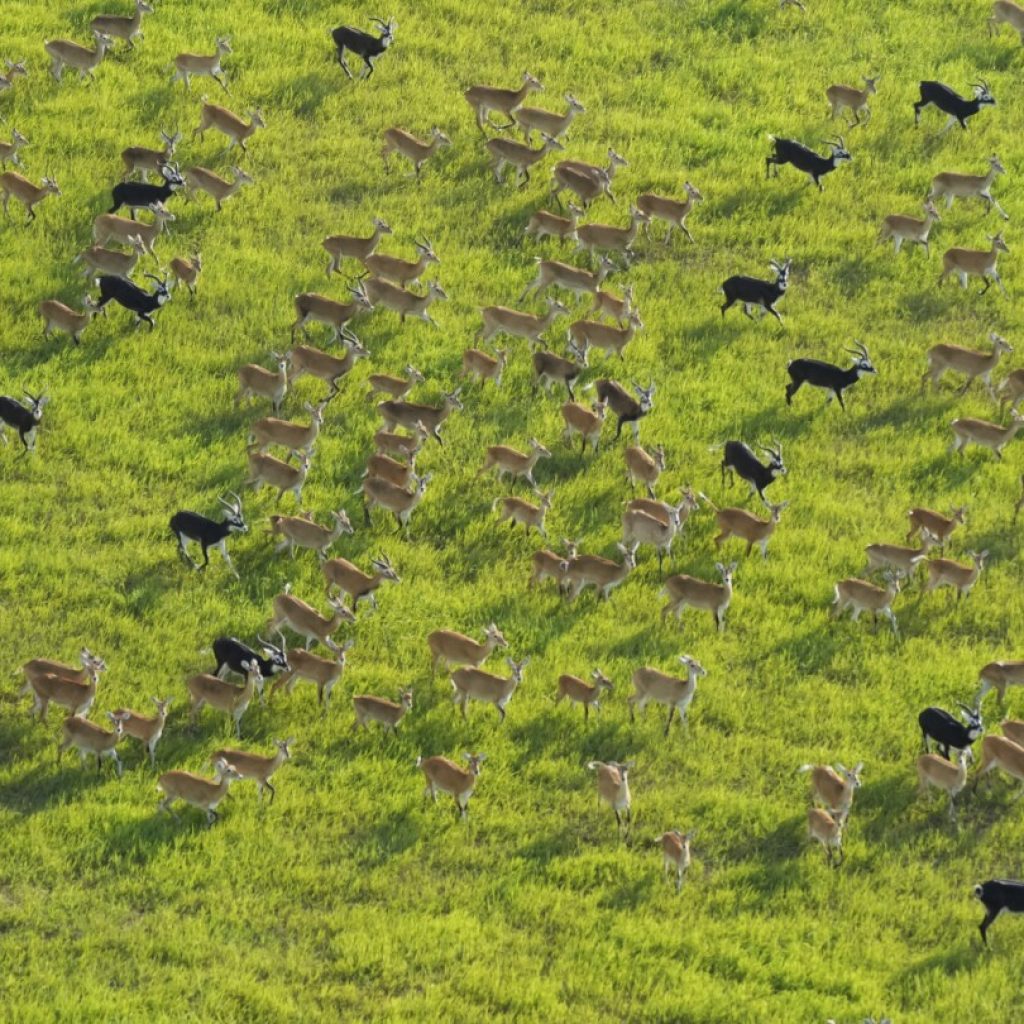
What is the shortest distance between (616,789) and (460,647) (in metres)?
2.73

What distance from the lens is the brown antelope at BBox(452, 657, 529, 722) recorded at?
Result: 870 inches

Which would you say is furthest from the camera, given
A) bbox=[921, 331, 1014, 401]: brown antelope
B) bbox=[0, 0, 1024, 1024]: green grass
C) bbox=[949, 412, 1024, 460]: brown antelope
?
bbox=[921, 331, 1014, 401]: brown antelope

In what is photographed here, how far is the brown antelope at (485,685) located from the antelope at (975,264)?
36.2ft

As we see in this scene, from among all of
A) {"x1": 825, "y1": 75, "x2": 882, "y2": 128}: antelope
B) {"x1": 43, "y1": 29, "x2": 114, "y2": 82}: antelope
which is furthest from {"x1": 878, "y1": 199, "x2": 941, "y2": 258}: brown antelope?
{"x1": 43, "y1": 29, "x2": 114, "y2": 82}: antelope

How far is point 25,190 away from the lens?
30.4 meters

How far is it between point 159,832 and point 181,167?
547 inches

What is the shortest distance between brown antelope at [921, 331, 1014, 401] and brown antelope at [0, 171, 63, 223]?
Answer: 12120mm

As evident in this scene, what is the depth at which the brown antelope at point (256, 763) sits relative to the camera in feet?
68.5

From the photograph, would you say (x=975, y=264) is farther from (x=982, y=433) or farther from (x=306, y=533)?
(x=306, y=533)

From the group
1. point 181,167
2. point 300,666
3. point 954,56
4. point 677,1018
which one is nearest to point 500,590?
point 300,666

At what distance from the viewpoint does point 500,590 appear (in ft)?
79.5

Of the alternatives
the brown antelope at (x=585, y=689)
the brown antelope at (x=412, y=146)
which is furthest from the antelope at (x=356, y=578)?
the brown antelope at (x=412, y=146)

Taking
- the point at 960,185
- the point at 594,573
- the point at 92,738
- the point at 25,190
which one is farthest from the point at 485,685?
the point at 960,185

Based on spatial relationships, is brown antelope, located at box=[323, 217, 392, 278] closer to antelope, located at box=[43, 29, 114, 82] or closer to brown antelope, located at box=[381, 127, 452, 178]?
brown antelope, located at box=[381, 127, 452, 178]
